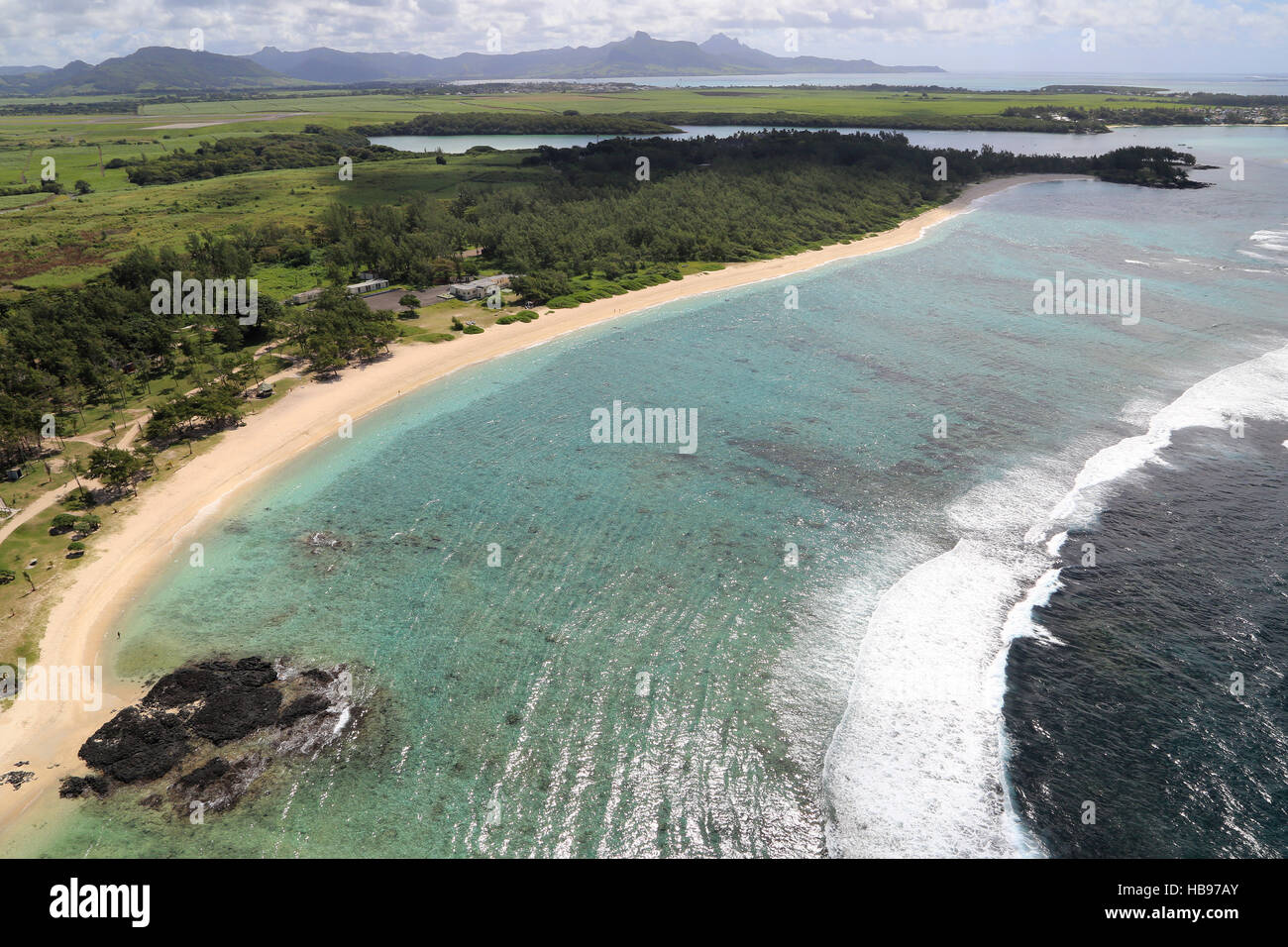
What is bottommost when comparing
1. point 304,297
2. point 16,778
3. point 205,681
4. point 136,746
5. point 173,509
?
point 16,778

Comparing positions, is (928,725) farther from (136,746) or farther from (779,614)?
(136,746)

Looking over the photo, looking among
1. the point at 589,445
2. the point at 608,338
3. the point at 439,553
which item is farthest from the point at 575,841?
the point at 608,338

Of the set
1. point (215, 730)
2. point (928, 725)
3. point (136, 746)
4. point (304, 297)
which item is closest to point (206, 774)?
point (215, 730)

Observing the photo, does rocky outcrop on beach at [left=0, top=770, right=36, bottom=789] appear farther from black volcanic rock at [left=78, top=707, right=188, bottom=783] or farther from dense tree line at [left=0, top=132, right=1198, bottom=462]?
dense tree line at [left=0, top=132, right=1198, bottom=462]

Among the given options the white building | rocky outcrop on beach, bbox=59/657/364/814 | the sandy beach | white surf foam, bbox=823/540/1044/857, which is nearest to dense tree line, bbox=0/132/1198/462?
the sandy beach

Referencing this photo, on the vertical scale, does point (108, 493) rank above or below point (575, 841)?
above

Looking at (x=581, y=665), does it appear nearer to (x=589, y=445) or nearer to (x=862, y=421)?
(x=589, y=445)

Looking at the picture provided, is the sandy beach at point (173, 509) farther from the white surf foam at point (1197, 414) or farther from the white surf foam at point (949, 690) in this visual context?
the white surf foam at point (1197, 414)
